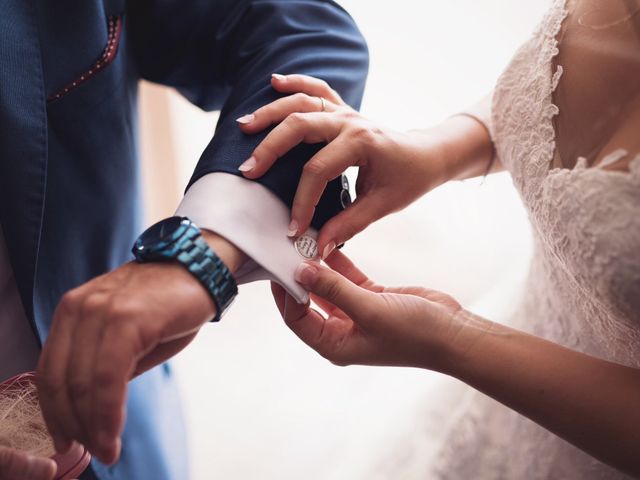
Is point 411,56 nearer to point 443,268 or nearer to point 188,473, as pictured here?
point 443,268

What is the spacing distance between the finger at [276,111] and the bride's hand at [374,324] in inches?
6.6

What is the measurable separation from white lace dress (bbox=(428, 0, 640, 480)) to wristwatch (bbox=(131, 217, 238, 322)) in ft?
1.09

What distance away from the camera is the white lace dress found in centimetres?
47

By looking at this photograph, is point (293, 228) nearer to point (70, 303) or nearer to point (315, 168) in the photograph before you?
point (315, 168)

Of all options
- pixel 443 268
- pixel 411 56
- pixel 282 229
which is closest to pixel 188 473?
pixel 282 229

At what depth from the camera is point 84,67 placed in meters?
0.65

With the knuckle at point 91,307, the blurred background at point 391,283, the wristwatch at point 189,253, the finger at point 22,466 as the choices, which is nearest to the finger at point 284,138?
the wristwatch at point 189,253

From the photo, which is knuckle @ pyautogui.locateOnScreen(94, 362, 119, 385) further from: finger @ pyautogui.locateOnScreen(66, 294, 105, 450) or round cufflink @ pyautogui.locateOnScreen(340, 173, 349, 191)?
round cufflink @ pyautogui.locateOnScreen(340, 173, 349, 191)

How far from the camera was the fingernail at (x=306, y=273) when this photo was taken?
1.78ft

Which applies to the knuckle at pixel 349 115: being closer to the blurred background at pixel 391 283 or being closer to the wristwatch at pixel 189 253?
the wristwatch at pixel 189 253

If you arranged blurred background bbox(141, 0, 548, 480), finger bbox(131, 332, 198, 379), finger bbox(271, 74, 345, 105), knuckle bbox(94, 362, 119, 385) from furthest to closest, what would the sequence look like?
blurred background bbox(141, 0, 548, 480)
finger bbox(271, 74, 345, 105)
finger bbox(131, 332, 198, 379)
knuckle bbox(94, 362, 119, 385)

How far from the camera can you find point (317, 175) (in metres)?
0.57

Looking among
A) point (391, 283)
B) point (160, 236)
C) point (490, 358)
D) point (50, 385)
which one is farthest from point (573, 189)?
point (391, 283)

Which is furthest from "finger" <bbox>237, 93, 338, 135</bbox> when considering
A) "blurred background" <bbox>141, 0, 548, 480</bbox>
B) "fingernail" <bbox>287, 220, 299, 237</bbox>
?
"blurred background" <bbox>141, 0, 548, 480</bbox>
